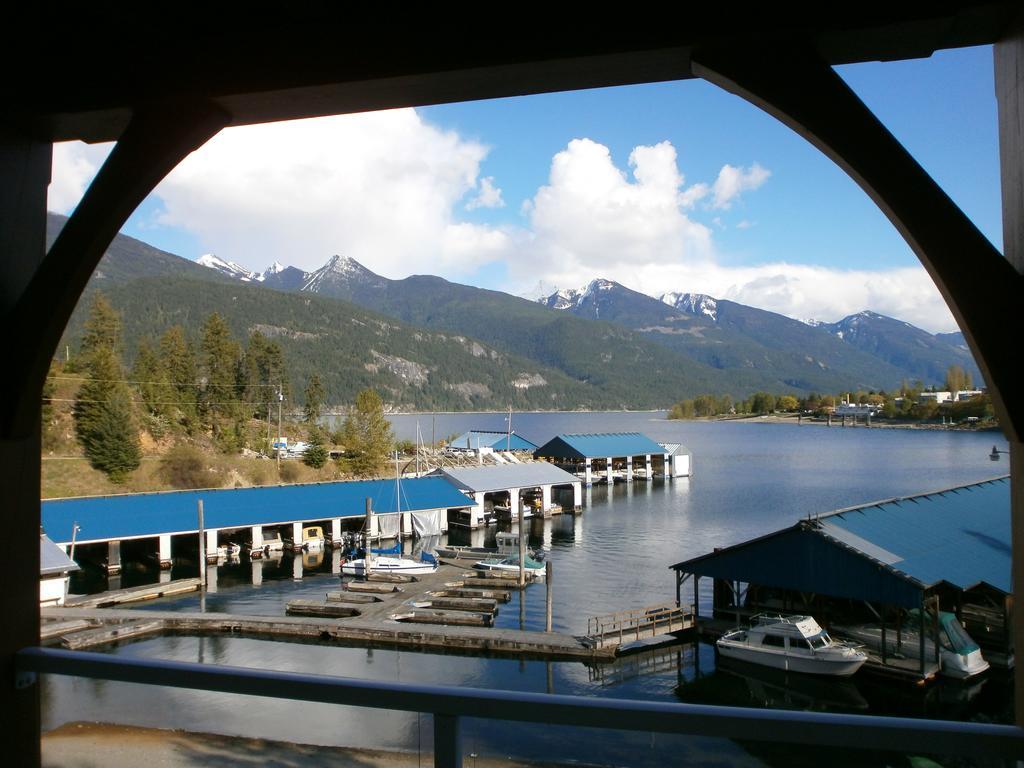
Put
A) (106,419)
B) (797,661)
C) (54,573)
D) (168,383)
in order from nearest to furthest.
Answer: (797,661), (54,573), (106,419), (168,383)

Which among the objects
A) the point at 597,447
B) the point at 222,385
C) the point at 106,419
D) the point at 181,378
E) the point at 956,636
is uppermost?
the point at 181,378

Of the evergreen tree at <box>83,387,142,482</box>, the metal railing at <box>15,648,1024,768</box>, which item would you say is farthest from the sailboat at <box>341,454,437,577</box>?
the metal railing at <box>15,648,1024,768</box>

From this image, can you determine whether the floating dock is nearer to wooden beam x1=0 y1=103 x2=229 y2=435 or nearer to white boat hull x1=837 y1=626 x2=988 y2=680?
white boat hull x1=837 y1=626 x2=988 y2=680

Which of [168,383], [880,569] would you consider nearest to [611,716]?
[880,569]

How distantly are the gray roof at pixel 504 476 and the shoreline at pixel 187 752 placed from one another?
2572 centimetres

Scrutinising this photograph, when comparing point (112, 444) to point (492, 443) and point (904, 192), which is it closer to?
point (492, 443)

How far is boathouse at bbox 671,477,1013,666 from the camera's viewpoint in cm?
1198

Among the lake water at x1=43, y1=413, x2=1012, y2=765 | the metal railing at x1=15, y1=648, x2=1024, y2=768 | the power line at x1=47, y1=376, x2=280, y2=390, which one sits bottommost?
the lake water at x1=43, y1=413, x2=1012, y2=765

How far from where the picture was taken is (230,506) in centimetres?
2209

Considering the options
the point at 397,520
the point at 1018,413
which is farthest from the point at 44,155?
the point at 397,520

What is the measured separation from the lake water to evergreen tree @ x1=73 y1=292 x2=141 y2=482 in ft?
33.6

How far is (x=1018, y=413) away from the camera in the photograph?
1.16 m

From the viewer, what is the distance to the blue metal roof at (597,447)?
3803 centimetres

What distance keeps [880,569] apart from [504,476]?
1820cm
